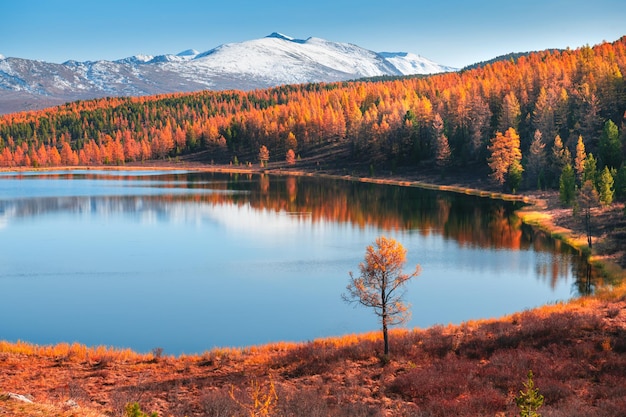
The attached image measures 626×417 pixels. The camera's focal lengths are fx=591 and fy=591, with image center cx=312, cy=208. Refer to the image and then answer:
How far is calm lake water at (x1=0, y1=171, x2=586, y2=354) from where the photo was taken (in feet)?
137

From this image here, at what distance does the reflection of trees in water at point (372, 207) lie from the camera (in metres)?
69.1

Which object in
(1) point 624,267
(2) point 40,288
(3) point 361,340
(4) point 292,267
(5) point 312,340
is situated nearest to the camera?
(3) point 361,340

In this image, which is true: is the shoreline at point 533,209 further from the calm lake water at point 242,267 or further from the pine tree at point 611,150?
the pine tree at point 611,150

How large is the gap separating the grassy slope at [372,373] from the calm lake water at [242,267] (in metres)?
5.55

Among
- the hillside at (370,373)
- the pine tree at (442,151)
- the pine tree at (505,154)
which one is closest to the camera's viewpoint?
the hillside at (370,373)

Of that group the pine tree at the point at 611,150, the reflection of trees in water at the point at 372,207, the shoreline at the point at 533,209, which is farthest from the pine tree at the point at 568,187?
the pine tree at the point at 611,150

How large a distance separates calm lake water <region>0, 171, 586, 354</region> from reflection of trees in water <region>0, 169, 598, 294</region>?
375mm

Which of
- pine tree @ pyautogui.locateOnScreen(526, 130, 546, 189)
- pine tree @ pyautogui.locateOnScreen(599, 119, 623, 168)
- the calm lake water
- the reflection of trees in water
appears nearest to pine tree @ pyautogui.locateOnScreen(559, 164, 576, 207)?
the reflection of trees in water

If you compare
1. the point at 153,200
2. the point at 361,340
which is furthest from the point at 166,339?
the point at 153,200

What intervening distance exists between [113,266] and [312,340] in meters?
29.2

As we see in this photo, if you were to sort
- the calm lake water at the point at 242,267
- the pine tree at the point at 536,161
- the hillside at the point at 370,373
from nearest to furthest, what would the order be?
the hillside at the point at 370,373 → the calm lake water at the point at 242,267 → the pine tree at the point at 536,161

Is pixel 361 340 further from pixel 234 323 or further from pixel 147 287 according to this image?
pixel 147 287

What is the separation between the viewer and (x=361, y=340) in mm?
35812

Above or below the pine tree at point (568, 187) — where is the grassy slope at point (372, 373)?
below
